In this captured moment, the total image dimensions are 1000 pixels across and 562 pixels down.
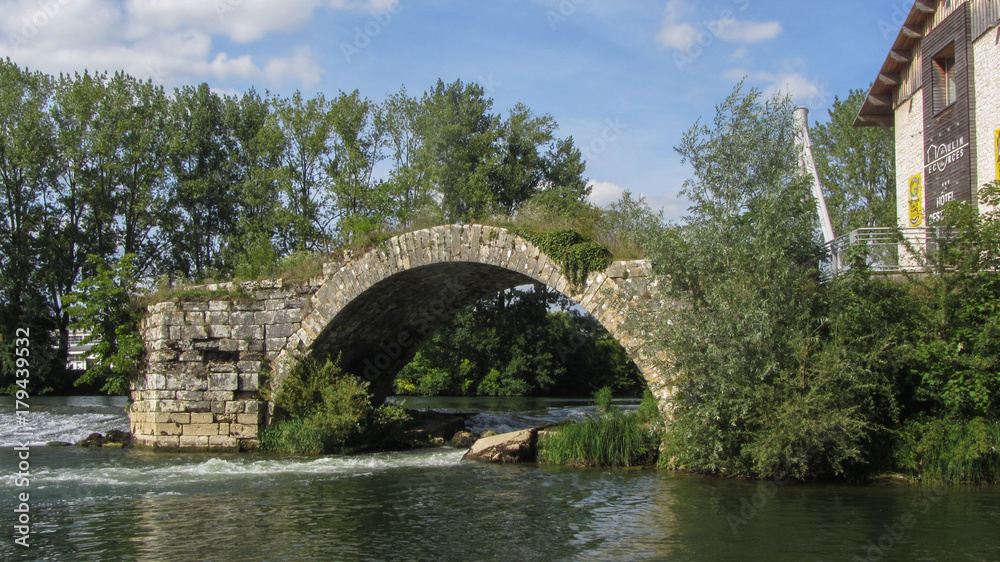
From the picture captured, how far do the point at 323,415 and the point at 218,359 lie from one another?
237 cm

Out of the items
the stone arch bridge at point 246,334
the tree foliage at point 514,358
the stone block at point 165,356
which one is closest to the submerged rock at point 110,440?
the stone arch bridge at point 246,334

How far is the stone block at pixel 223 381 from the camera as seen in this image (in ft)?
47.1

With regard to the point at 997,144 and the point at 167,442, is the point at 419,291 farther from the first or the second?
the point at 997,144

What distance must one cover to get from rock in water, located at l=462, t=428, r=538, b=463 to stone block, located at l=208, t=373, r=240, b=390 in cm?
461

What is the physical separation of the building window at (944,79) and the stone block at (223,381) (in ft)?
49.5

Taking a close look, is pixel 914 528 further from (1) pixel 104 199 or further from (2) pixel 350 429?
(1) pixel 104 199

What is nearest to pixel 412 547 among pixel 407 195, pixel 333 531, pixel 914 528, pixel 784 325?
pixel 333 531

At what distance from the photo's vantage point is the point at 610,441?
1194cm

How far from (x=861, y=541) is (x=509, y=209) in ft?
90.0

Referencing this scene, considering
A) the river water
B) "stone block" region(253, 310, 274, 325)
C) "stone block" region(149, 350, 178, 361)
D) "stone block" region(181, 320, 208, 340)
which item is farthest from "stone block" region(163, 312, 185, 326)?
the river water

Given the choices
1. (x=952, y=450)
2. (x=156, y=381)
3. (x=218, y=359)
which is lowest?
Answer: (x=952, y=450)

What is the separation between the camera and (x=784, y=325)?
32.4 ft

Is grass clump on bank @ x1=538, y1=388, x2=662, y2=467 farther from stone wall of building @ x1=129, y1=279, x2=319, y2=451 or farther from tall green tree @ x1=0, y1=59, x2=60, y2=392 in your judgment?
tall green tree @ x1=0, y1=59, x2=60, y2=392

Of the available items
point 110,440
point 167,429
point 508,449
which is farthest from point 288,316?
point 508,449
